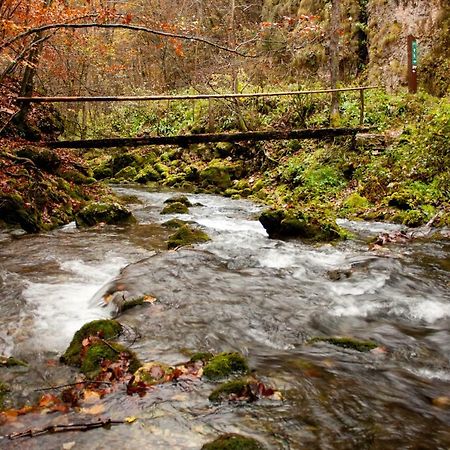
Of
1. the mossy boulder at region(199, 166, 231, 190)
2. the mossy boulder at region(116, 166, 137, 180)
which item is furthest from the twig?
the mossy boulder at region(116, 166, 137, 180)

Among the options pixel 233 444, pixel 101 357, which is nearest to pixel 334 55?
pixel 101 357

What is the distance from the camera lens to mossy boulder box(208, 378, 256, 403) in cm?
326

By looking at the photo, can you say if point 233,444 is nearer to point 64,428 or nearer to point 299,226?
point 64,428

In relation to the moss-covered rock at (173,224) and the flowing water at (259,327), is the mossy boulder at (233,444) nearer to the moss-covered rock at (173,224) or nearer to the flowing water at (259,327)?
the flowing water at (259,327)

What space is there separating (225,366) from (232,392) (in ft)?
1.14

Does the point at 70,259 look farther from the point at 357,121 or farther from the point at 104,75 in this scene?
the point at 104,75

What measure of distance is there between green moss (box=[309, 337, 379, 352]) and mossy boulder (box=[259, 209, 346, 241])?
4416mm

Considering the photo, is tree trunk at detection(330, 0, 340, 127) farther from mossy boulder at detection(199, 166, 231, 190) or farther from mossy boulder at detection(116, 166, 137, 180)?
mossy boulder at detection(116, 166, 137, 180)

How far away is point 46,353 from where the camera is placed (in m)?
4.18

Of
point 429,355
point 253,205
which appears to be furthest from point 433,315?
point 253,205

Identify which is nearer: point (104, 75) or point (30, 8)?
point (30, 8)

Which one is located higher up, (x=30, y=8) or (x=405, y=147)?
(x=30, y=8)

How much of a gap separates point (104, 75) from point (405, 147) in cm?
2097

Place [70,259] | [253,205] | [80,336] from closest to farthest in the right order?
[80,336] < [70,259] < [253,205]
